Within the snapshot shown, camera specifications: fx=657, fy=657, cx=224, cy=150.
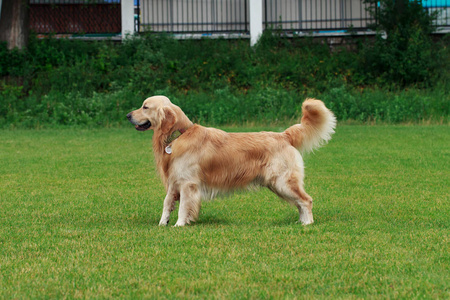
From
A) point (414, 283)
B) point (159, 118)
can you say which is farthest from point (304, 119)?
point (414, 283)

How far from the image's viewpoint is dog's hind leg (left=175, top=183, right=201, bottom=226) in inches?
287

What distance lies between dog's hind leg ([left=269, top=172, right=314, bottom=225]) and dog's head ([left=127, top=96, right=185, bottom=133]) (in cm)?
138

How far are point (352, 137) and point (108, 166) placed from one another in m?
7.17

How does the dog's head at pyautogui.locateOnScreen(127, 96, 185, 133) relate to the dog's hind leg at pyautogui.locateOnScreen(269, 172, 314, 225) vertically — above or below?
above

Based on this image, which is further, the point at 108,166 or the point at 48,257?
the point at 108,166

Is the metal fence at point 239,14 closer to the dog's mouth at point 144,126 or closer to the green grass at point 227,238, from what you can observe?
the green grass at point 227,238

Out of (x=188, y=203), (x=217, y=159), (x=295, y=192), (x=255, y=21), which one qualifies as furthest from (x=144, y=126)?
(x=255, y=21)

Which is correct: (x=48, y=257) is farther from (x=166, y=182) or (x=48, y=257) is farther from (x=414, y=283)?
(x=414, y=283)

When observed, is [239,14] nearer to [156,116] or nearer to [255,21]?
[255,21]

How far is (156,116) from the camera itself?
24.3ft

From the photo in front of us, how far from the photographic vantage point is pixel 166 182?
7512mm

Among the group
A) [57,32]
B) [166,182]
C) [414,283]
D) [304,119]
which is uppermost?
[57,32]

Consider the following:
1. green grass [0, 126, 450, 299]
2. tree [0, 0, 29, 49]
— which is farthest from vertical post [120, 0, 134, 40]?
green grass [0, 126, 450, 299]

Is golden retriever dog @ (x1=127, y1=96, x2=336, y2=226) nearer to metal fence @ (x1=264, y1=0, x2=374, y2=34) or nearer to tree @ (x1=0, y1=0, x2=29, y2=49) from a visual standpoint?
tree @ (x1=0, y1=0, x2=29, y2=49)
